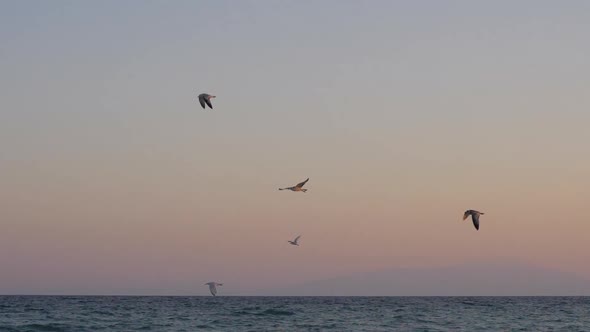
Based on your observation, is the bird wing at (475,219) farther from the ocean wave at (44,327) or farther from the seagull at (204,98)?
the ocean wave at (44,327)

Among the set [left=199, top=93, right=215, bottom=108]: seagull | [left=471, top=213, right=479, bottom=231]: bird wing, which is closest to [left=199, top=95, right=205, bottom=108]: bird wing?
[left=199, top=93, right=215, bottom=108]: seagull

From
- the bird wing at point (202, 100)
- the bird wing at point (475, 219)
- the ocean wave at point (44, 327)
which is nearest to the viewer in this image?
the bird wing at point (202, 100)

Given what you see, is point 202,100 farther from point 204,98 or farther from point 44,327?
point 44,327

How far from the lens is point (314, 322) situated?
62.5 m

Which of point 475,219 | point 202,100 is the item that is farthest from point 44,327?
point 475,219

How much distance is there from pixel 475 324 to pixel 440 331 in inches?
287

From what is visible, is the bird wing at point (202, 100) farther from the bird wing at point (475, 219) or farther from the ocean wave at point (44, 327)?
the ocean wave at point (44, 327)

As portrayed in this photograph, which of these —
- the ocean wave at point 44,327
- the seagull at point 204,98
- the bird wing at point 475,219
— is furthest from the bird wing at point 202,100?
the ocean wave at point 44,327

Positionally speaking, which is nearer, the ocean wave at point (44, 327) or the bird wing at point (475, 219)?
the bird wing at point (475, 219)

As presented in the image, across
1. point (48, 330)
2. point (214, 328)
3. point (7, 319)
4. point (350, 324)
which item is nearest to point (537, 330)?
point (350, 324)

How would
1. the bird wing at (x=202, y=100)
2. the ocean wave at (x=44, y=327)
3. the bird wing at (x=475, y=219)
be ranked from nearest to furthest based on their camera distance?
1. the bird wing at (x=202, y=100)
2. the bird wing at (x=475, y=219)
3. the ocean wave at (x=44, y=327)

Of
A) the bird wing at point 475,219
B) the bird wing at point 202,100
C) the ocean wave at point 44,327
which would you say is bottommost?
the ocean wave at point 44,327

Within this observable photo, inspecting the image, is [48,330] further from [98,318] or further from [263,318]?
[263,318]

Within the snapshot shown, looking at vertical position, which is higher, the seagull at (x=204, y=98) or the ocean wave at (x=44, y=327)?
the seagull at (x=204, y=98)
